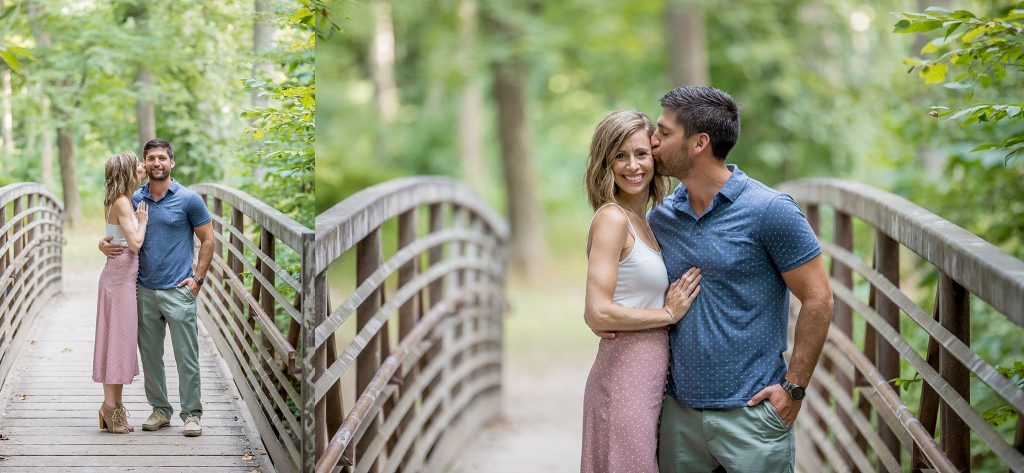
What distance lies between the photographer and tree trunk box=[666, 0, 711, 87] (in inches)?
470

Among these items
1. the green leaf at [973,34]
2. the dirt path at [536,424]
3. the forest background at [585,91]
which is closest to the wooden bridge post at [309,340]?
the green leaf at [973,34]

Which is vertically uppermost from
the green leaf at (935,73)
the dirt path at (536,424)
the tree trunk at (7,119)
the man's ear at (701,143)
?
the green leaf at (935,73)

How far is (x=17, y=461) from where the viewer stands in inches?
91.4

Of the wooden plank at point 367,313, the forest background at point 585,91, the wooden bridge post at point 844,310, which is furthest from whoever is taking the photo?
the forest background at point 585,91

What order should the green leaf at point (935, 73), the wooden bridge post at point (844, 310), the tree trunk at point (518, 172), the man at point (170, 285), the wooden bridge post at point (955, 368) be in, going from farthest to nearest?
the tree trunk at point (518, 172)
the wooden bridge post at point (844, 310)
the green leaf at point (935, 73)
the wooden bridge post at point (955, 368)
the man at point (170, 285)

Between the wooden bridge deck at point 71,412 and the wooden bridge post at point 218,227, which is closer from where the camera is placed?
the wooden bridge deck at point 71,412

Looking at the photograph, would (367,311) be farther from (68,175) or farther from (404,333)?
(68,175)

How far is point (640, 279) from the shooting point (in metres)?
2.81

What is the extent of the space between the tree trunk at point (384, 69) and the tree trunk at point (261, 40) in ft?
54.2

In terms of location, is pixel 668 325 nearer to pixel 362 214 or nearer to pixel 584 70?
pixel 362 214

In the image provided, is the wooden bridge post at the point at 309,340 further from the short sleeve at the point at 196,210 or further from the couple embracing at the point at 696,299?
the couple embracing at the point at 696,299

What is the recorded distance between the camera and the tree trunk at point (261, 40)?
2438mm

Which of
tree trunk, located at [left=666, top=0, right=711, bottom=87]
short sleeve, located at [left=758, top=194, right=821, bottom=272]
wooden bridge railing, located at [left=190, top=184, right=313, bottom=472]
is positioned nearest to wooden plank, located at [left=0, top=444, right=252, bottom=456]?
wooden bridge railing, located at [left=190, top=184, right=313, bottom=472]

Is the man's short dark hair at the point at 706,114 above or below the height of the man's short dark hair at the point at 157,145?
above
